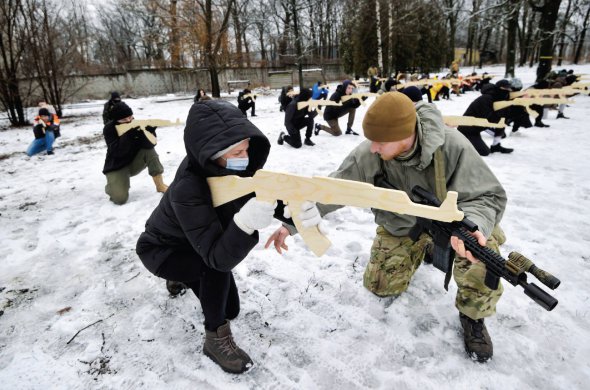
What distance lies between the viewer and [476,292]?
1.88 meters

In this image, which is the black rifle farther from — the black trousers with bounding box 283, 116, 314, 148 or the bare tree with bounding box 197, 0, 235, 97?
the bare tree with bounding box 197, 0, 235, 97

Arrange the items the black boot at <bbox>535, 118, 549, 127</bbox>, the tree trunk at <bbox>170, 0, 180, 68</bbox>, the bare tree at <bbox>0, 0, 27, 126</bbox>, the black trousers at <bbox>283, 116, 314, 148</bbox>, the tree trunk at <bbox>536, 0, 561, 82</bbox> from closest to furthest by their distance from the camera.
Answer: the black trousers at <bbox>283, 116, 314, 148</bbox>, the black boot at <bbox>535, 118, 549, 127</bbox>, the bare tree at <bbox>0, 0, 27, 126</bbox>, the tree trunk at <bbox>536, 0, 561, 82</bbox>, the tree trunk at <bbox>170, 0, 180, 68</bbox>

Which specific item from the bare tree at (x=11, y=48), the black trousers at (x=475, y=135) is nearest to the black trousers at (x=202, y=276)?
the black trousers at (x=475, y=135)

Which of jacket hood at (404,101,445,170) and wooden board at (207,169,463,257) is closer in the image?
wooden board at (207,169,463,257)

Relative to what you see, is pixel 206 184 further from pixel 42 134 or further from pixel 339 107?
pixel 42 134

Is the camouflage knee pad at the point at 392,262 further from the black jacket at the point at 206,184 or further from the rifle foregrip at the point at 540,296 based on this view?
the black jacket at the point at 206,184

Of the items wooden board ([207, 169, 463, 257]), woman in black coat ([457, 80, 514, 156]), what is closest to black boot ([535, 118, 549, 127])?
woman in black coat ([457, 80, 514, 156])

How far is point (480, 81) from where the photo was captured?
16.1m

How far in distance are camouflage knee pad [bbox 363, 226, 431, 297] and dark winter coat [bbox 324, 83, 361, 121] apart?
A: 623 centimetres

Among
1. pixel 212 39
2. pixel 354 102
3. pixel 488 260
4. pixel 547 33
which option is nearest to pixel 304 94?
pixel 354 102

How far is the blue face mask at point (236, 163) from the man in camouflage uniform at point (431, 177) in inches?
21.2

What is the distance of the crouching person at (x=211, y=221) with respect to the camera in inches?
57.3

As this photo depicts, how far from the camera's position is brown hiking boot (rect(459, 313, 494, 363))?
6.00 ft

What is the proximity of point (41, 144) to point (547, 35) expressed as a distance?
19.2 m
